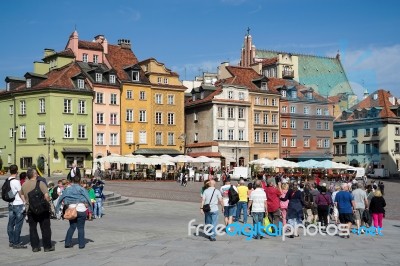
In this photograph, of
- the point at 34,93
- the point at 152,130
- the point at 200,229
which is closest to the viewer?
the point at 200,229

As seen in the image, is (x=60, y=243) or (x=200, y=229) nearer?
(x=60, y=243)

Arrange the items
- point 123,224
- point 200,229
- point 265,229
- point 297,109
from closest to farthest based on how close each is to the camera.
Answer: point 265,229
point 200,229
point 123,224
point 297,109

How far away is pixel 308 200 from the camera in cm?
1917

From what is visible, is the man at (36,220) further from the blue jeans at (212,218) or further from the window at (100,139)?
the window at (100,139)

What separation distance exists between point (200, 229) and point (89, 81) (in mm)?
44091

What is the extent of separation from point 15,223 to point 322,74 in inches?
3444

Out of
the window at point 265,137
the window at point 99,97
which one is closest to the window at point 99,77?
the window at point 99,97

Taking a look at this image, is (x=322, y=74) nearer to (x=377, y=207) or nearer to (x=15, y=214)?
(x=377, y=207)

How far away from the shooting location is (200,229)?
17.9 meters

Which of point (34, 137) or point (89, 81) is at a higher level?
point (89, 81)

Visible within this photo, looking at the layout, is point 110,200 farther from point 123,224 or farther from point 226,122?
point 226,122

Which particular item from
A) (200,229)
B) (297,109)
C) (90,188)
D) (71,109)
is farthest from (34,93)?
(200,229)

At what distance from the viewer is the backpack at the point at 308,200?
1889cm

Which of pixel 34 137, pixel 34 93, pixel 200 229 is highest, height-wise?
pixel 34 93
